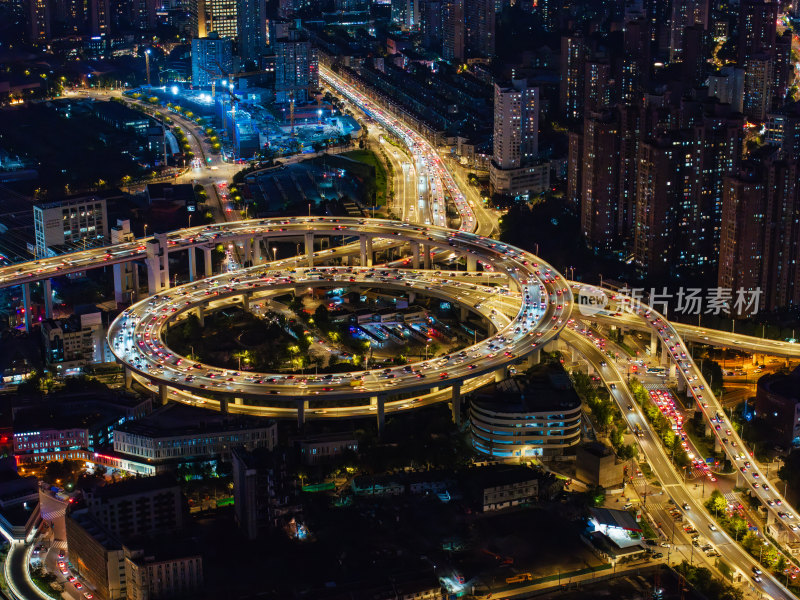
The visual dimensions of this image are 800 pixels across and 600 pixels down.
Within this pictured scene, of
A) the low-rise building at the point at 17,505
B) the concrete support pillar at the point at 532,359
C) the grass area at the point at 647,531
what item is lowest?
the grass area at the point at 647,531

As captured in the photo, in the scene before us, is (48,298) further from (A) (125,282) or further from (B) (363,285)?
(B) (363,285)

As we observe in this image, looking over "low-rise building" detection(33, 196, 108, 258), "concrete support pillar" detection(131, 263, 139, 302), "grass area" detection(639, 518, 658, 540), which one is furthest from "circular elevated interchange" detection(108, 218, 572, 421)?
"grass area" detection(639, 518, 658, 540)

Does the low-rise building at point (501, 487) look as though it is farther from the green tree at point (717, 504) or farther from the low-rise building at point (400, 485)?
the green tree at point (717, 504)

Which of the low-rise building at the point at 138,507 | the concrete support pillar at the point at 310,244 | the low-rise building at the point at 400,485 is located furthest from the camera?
the concrete support pillar at the point at 310,244

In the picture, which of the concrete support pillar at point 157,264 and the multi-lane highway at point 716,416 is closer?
the multi-lane highway at point 716,416

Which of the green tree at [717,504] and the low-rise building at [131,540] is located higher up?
the low-rise building at [131,540]

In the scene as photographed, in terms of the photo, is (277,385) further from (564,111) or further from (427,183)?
(564,111)

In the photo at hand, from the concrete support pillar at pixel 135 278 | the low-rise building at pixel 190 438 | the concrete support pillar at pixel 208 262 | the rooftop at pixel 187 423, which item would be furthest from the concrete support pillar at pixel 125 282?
the low-rise building at pixel 190 438
